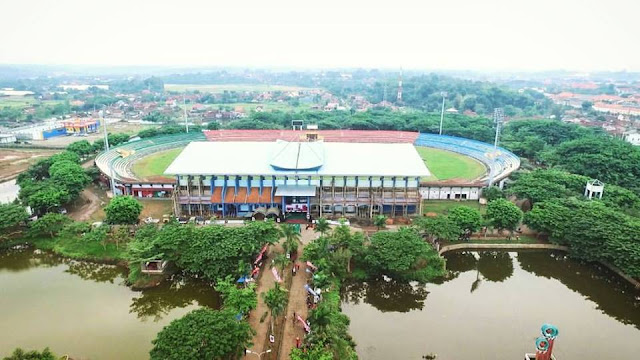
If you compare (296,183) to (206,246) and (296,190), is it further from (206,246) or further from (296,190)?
(206,246)

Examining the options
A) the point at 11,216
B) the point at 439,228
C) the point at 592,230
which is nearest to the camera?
the point at 592,230

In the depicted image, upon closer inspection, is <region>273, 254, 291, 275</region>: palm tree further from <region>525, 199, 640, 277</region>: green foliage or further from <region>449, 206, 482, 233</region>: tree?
<region>525, 199, 640, 277</region>: green foliage

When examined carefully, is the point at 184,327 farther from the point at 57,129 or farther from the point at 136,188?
the point at 57,129

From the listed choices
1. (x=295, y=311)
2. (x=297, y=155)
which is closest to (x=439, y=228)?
(x=295, y=311)

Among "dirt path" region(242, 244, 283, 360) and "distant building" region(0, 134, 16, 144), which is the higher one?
"distant building" region(0, 134, 16, 144)

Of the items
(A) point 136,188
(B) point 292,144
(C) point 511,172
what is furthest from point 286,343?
(C) point 511,172

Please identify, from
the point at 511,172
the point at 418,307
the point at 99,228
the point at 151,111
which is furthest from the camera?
the point at 151,111

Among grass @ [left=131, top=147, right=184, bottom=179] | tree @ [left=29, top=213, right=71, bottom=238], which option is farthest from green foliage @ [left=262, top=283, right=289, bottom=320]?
grass @ [left=131, top=147, right=184, bottom=179]
